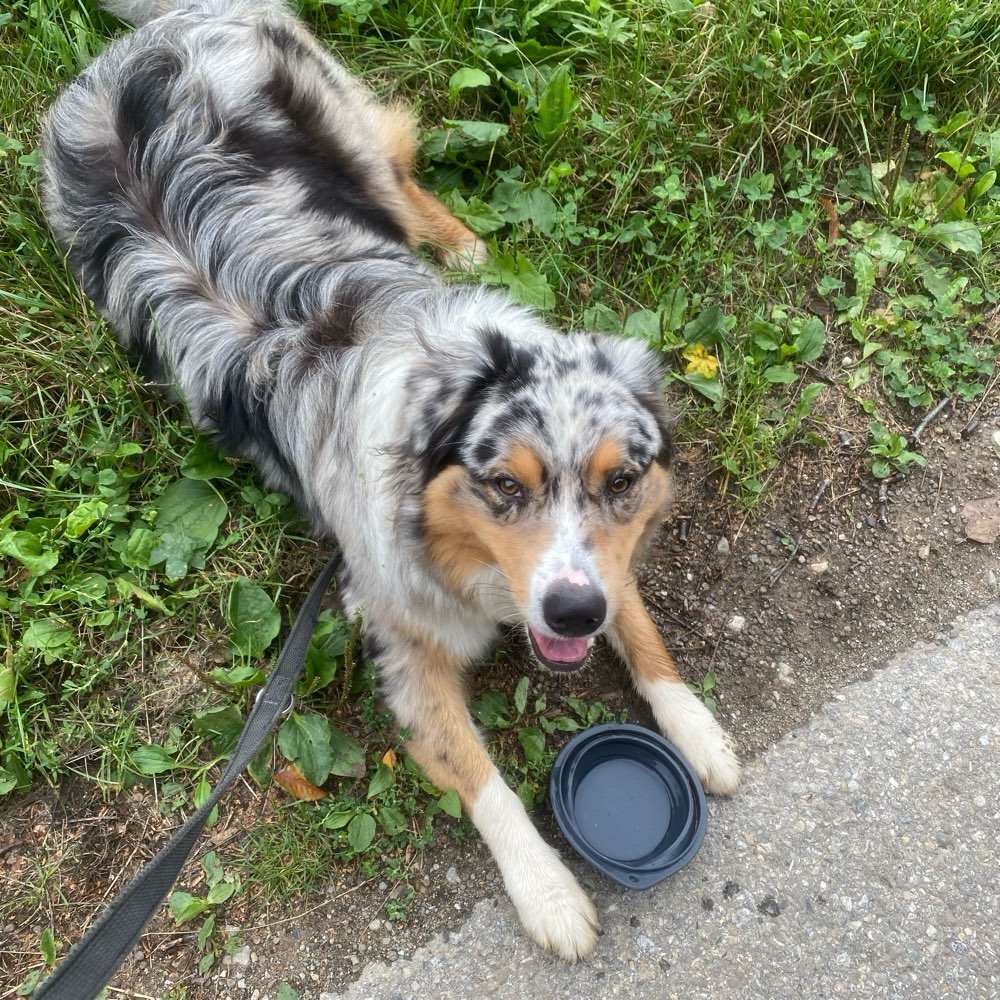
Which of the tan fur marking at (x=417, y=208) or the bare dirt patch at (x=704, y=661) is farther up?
the tan fur marking at (x=417, y=208)

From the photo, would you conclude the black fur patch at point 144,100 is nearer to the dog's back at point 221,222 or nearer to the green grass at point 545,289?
the dog's back at point 221,222

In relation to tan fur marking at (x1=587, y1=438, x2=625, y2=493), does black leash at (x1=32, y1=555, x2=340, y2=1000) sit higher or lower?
lower

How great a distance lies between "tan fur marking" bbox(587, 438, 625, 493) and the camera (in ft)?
7.57

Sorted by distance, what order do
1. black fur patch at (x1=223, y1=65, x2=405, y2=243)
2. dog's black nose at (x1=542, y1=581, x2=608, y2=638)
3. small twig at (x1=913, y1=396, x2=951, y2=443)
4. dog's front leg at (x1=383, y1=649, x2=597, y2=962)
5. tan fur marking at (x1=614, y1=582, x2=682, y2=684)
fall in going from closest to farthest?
dog's black nose at (x1=542, y1=581, x2=608, y2=638), dog's front leg at (x1=383, y1=649, x2=597, y2=962), tan fur marking at (x1=614, y1=582, x2=682, y2=684), black fur patch at (x1=223, y1=65, x2=405, y2=243), small twig at (x1=913, y1=396, x2=951, y2=443)

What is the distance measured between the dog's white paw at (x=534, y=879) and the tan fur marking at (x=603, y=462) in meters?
1.09

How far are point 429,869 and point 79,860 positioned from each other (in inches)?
47.1

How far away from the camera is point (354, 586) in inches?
118

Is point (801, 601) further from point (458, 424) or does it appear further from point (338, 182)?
point (338, 182)

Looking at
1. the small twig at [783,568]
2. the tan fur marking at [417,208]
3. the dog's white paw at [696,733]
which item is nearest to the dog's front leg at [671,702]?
the dog's white paw at [696,733]

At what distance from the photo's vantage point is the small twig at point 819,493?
338 centimetres

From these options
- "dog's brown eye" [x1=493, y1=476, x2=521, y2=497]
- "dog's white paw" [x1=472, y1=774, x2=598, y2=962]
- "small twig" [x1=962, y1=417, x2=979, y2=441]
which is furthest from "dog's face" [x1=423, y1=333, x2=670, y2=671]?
"small twig" [x1=962, y1=417, x2=979, y2=441]

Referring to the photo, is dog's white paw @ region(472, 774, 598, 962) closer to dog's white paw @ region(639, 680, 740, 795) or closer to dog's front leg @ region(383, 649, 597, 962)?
dog's front leg @ region(383, 649, 597, 962)

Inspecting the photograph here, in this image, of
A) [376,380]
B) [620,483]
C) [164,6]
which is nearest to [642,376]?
[620,483]

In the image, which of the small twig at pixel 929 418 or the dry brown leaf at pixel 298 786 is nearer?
the dry brown leaf at pixel 298 786
